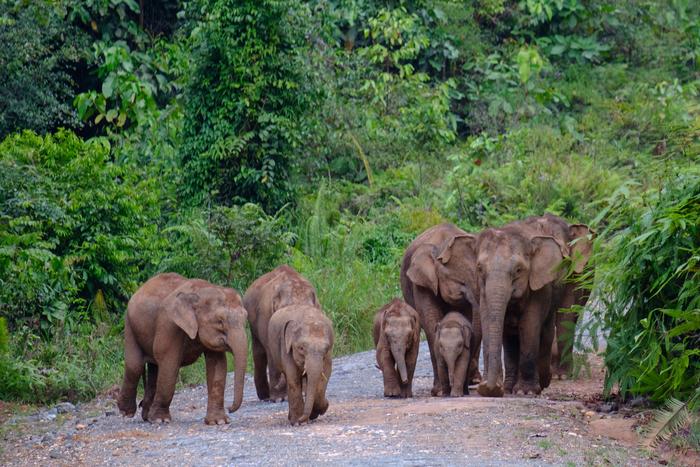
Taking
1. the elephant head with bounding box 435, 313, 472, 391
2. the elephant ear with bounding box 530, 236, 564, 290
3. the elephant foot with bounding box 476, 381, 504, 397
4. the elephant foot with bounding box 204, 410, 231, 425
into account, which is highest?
the elephant ear with bounding box 530, 236, 564, 290

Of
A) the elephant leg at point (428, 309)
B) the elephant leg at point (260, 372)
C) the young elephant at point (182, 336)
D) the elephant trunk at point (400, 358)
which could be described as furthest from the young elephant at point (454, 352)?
the young elephant at point (182, 336)

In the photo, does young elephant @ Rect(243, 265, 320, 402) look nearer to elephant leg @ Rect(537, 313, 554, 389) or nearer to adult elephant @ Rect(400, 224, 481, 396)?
adult elephant @ Rect(400, 224, 481, 396)

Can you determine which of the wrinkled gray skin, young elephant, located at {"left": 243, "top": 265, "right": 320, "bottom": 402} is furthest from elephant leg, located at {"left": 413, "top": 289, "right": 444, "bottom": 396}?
young elephant, located at {"left": 243, "top": 265, "right": 320, "bottom": 402}

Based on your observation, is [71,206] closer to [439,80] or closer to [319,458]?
[319,458]

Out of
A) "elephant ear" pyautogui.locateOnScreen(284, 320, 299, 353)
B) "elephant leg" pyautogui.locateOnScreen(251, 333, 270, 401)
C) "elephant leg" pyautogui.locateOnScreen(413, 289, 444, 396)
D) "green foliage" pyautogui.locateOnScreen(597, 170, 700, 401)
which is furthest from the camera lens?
"elephant leg" pyautogui.locateOnScreen(413, 289, 444, 396)

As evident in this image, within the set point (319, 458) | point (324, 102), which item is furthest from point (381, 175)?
point (319, 458)

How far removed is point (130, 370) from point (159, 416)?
71cm

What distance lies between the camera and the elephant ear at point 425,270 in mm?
14953

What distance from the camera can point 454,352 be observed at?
45.1 feet

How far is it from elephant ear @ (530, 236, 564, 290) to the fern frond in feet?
10.7

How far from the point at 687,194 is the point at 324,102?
1530 centimetres

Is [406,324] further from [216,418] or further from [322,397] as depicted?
[216,418]

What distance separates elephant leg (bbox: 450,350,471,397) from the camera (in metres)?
13.8

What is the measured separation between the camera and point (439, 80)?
3284 cm
